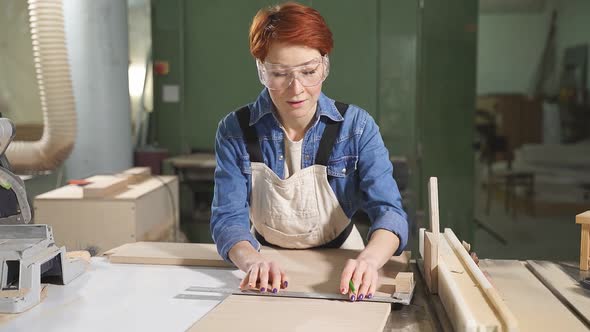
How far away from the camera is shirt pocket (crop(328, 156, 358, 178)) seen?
1.94 meters

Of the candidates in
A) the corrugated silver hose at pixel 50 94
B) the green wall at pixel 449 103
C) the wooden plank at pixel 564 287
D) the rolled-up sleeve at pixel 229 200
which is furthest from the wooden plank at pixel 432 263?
the green wall at pixel 449 103

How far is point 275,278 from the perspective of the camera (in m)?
1.54

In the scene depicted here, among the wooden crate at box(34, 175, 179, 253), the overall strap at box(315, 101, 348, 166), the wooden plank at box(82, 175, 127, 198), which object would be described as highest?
the overall strap at box(315, 101, 348, 166)

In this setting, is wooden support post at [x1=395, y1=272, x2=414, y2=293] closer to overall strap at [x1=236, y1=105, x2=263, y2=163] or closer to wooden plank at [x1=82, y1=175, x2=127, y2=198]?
overall strap at [x1=236, y1=105, x2=263, y2=163]

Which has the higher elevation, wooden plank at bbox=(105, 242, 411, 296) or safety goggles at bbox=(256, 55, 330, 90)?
safety goggles at bbox=(256, 55, 330, 90)

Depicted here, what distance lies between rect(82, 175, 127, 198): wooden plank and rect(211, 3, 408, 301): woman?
168 cm

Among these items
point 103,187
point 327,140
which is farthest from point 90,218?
point 327,140

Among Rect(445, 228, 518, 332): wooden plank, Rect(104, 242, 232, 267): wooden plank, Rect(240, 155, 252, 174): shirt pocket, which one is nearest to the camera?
Rect(445, 228, 518, 332): wooden plank

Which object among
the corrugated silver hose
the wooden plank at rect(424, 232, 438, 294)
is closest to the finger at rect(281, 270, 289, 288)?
the wooden plank at rect(424, 232, 438, 294)

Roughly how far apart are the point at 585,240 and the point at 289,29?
1005mm

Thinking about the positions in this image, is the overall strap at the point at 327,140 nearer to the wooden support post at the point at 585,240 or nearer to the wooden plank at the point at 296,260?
the wooden plank at the point at 296,260

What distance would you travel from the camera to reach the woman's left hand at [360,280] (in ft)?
4.86

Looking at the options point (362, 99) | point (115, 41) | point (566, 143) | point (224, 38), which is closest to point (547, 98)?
point (566, 143)

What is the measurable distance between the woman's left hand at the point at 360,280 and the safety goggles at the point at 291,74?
542 mm
